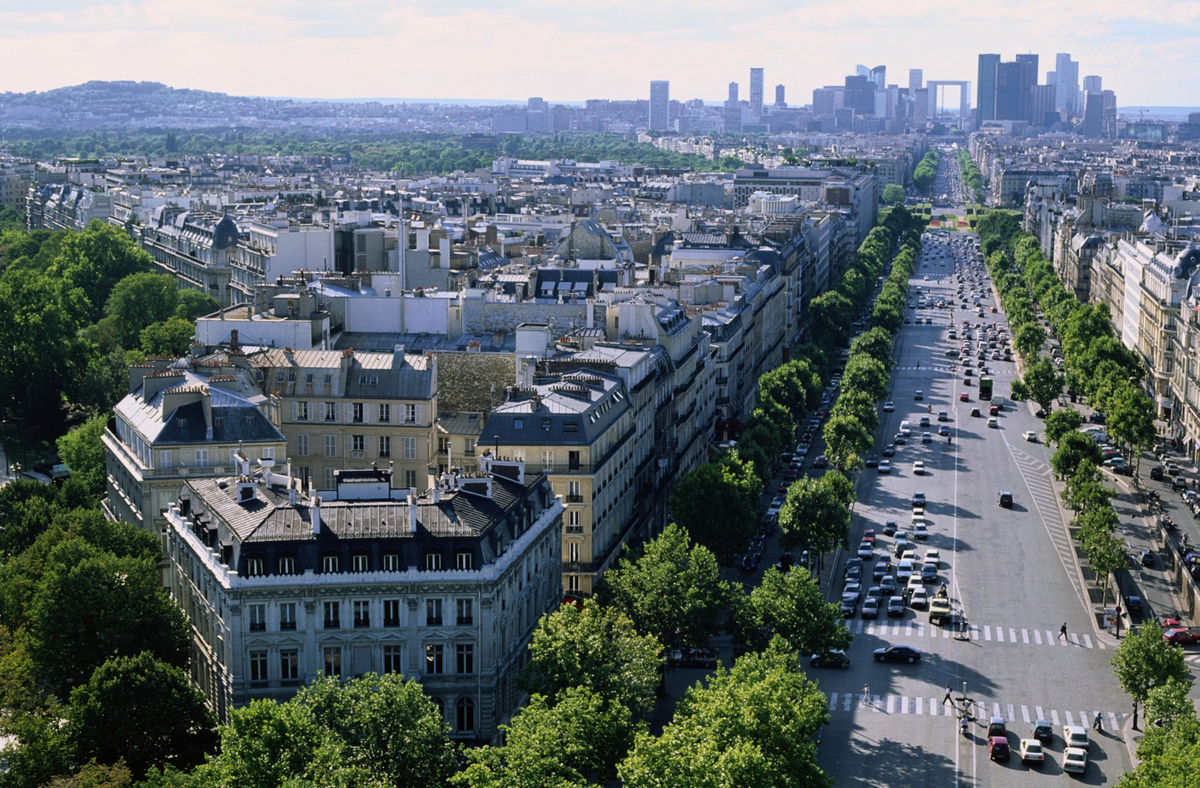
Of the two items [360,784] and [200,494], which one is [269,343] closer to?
[200,494]

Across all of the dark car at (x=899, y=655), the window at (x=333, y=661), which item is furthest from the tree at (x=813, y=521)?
the window at (x=333, y=661)

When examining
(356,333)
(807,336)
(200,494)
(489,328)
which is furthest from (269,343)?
(807,336)

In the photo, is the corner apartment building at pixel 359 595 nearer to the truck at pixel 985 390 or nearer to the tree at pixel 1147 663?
the tree at pixel 1147 663

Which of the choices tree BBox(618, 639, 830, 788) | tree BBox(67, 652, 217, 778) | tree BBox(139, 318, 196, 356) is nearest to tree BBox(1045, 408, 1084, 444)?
tree BBox(139, 318, 196, 356)

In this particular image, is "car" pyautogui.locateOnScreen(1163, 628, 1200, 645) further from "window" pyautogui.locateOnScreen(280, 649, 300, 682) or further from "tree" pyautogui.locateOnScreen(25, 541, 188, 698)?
"tree" pyautogui.locateOnScreen(25, 541, 188, 698)

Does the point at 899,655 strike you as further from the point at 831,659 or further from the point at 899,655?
the point at 831,659
